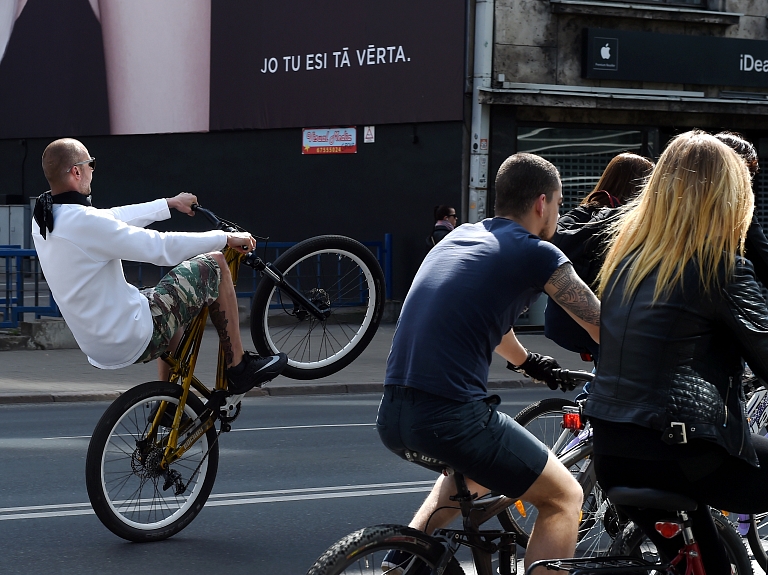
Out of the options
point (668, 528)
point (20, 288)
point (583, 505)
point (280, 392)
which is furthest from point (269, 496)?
point (20, 288)

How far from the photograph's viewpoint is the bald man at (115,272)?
17.8 feet

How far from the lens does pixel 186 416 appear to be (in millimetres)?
5738

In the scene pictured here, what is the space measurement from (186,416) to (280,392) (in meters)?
6.44

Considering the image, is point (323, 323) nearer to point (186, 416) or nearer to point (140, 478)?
point (186, 416)

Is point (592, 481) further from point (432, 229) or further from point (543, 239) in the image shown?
point (432, 229)

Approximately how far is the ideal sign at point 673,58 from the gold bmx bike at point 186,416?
38.1ft

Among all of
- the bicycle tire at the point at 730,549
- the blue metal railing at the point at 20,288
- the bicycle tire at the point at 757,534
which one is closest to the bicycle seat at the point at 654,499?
the bicycle tire at the point at 730,549

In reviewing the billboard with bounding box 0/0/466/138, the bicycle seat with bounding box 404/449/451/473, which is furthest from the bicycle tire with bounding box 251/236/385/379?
the billboard with bounding box 0/0/466/138

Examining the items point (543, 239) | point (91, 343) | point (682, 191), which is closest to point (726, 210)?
point (682, 191)

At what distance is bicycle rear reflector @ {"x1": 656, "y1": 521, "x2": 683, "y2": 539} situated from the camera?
11.0 ft

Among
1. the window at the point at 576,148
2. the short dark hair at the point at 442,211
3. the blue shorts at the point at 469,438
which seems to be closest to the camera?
the blue shorts at the point at 469,438

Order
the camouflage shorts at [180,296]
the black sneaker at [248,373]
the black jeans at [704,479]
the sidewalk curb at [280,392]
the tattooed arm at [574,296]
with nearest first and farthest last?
1. the black jeans at [704,479]
2. the tattooed arm at [574,296]
3. the camouflage shorts at [180,296]
4. the black sneaker at [248,373]
5. the sidewalk curb at [280,392]

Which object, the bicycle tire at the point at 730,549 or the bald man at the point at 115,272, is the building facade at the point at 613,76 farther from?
the bicycle tire at the point at 730,549

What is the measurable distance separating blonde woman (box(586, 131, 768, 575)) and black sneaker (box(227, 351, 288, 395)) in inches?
107
